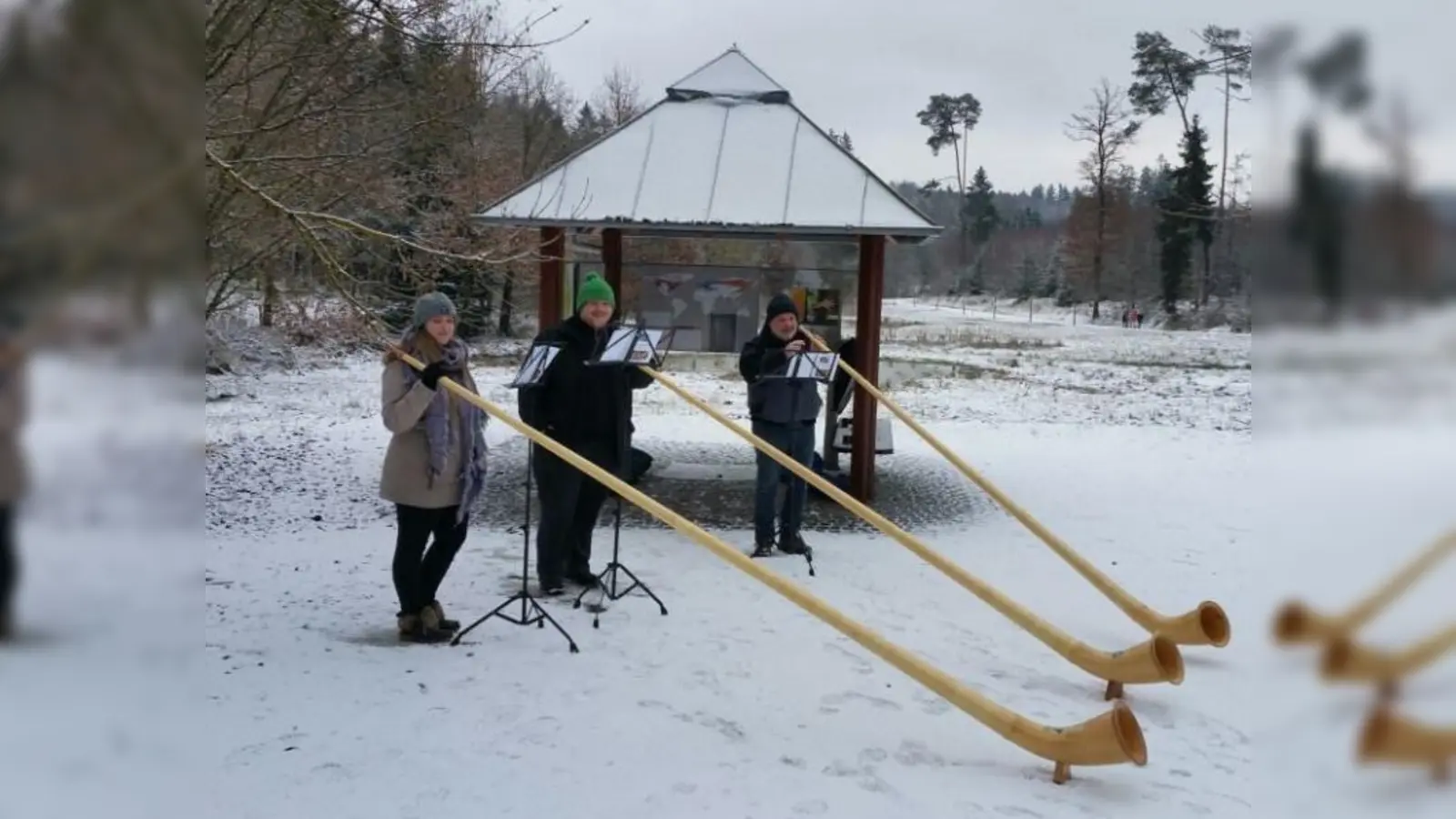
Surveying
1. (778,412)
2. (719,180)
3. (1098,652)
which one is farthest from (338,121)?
(1098,652)

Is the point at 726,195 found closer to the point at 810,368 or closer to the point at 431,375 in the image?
the point at 810,368

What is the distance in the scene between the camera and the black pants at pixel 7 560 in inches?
24.9

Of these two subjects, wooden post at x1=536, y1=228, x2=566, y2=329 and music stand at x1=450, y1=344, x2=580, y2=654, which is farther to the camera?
wooden post at x1=536, y1=228, x2=566, y2=329

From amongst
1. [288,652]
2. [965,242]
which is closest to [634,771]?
[288,652]

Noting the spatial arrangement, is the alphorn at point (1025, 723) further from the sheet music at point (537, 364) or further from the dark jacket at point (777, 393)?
the dark jacket at point (777, 393)

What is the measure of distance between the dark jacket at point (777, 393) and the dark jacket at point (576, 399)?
3.54 feet

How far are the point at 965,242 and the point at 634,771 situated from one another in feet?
141

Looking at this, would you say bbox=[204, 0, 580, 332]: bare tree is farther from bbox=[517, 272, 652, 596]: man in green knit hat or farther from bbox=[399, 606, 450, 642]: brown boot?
bbox=[399, 606, 450, 642]: brown boot

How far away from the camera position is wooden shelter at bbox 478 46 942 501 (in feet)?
23.3

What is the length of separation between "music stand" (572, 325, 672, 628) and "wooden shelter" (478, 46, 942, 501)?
69.4 inches

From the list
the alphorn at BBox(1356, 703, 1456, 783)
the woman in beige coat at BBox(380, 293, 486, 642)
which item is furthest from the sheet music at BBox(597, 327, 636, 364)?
the alphorn at BBox(1356, 703, 1456, 783)

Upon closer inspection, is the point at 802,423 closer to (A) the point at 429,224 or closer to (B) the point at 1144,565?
(B) the point at 1144,565

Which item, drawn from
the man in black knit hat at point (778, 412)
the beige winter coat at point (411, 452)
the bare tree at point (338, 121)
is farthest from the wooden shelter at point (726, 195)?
the beige winter coat at point (411, 452)

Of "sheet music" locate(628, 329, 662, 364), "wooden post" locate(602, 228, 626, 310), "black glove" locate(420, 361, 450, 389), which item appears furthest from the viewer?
"wooden post" locate(602, 228, 626, 310)
